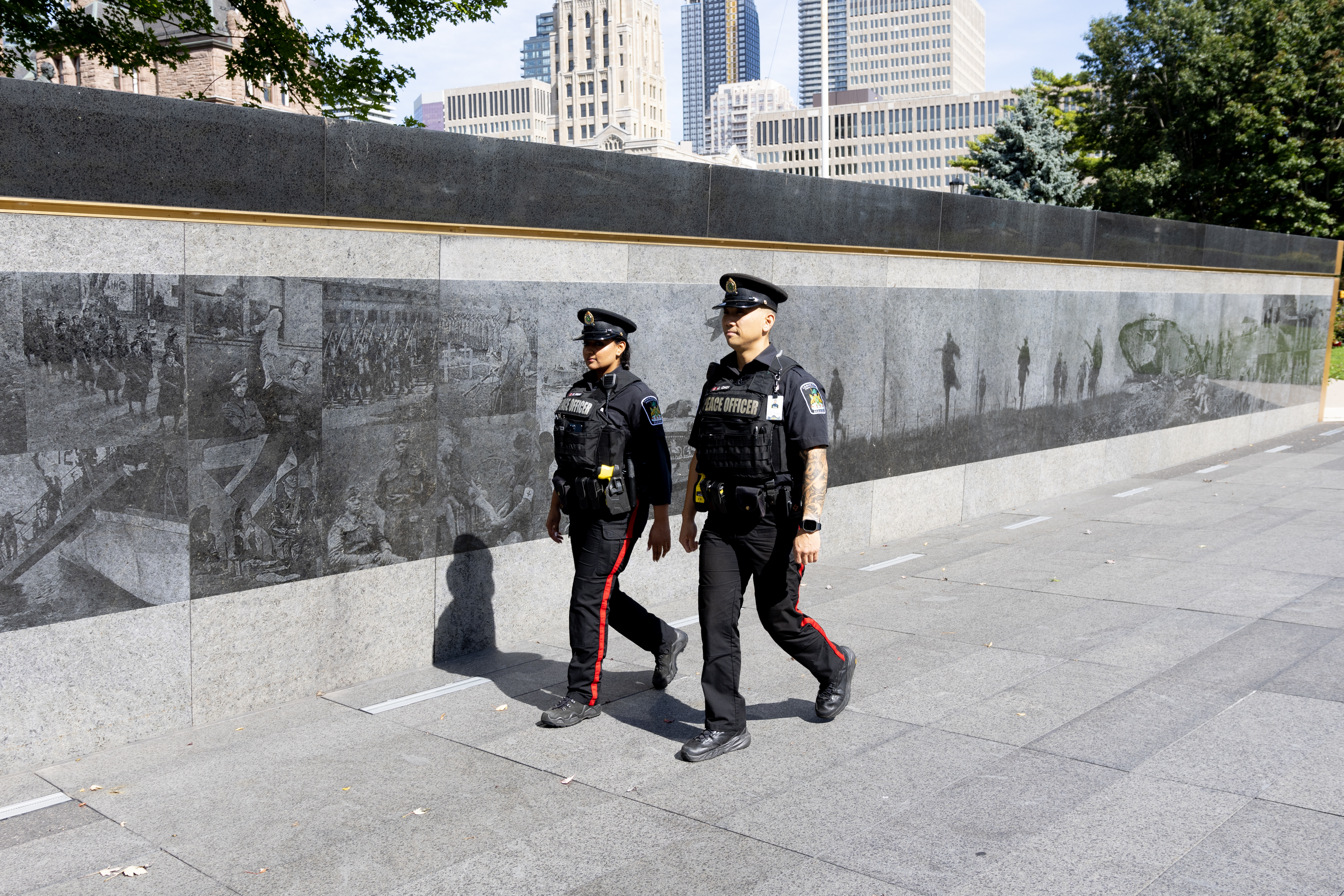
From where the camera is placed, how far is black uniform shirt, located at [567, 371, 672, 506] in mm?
5250

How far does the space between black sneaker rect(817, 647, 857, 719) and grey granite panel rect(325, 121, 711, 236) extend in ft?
10.1

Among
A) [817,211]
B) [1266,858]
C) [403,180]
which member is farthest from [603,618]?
[817,211]

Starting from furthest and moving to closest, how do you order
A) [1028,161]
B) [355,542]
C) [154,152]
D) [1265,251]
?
[1028,161]
[1265,251]
[355,542]
[154,152]

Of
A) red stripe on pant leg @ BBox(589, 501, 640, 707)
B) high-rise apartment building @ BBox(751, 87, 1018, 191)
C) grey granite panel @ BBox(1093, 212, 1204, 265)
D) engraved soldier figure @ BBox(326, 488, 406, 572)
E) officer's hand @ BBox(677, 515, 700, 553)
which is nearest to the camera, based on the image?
officer's hand @ BBox(677, 515, 700, 553)

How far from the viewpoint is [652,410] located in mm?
5273

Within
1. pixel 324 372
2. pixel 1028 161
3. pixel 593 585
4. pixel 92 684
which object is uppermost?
pixel 1028 161

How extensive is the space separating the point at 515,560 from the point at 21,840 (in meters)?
3.04

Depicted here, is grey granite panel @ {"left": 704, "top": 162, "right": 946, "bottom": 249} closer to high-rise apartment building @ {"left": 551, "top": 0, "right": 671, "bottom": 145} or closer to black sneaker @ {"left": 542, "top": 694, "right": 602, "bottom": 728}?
black sneaker @ {"left": 542, "top": 694, "right": 602, "bottom": 728}

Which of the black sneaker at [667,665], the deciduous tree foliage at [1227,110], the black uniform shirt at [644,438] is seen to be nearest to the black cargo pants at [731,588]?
the black uniform shirt at [644,438]

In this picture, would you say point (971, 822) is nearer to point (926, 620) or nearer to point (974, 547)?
point (926, 620)

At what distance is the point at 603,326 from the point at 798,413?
1.11 metres

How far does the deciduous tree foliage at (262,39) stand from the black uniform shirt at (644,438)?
11.3 m

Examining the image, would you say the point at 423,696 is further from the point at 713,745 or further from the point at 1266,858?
the point at 1266,858

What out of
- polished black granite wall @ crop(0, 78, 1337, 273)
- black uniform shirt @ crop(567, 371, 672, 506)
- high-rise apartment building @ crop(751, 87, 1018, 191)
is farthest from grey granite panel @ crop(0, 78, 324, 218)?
high-rise apartment building @ crop(751, 87, 1018, 191)
